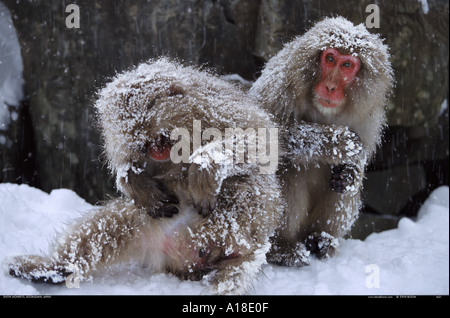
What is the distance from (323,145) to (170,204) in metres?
0.95

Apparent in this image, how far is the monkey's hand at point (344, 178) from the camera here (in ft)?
8.55

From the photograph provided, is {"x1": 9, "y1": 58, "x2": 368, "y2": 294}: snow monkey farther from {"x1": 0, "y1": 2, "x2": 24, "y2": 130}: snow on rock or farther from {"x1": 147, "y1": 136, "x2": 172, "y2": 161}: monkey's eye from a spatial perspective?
{"x1": 0, "y1": 2, "x2": 24, "y2": 130}: snow on rock

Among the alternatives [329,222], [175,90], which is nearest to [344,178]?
[329,222]

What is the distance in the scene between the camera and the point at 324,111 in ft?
8.80

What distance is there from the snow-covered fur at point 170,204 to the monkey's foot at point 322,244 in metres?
0.66

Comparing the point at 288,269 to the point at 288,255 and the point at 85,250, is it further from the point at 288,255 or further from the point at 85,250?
the point at 85,250

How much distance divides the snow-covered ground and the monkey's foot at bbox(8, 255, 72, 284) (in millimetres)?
29

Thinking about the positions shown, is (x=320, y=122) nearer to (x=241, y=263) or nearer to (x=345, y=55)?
(x=345, y=55)

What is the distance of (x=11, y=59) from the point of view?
3062mm

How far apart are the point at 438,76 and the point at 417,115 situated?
34 centimetres

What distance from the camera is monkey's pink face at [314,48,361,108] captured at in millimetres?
2598

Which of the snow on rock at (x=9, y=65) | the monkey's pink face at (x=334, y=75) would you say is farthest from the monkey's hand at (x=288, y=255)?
the snow on rock at (x=9, y=65)
